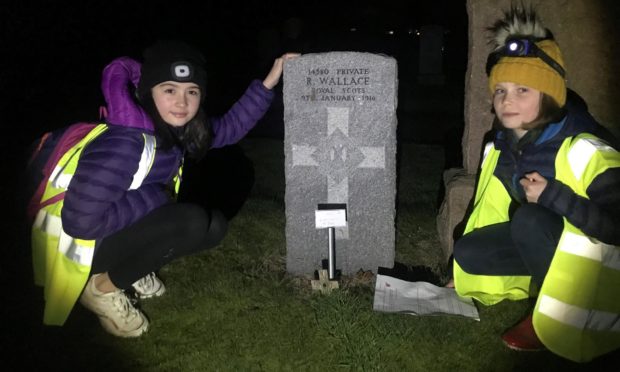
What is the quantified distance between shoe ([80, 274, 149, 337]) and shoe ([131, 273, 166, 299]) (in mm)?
300

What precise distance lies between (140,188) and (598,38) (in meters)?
2.62

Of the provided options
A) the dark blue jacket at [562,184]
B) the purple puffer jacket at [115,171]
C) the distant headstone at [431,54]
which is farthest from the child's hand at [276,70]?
the distant headstone at [431,54]

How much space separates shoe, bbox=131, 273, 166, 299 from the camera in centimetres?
287

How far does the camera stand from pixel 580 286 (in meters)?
2.13

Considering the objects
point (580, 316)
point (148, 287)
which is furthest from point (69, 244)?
point (580, 316)

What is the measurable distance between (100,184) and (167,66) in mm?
618

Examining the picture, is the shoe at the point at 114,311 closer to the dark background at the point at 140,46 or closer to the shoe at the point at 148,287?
the shoe at the point at 148,287

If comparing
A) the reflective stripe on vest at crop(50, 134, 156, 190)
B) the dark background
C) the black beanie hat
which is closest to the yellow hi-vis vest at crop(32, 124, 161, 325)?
the reflective stripe on vest at crop(50, 134, 156, 190)

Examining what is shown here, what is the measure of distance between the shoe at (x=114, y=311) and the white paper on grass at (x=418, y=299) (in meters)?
1.26

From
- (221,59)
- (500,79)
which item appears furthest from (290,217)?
(221,59)

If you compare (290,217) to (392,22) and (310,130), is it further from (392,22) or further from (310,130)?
(392,22)

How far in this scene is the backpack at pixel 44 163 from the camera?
233cm

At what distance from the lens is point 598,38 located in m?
2.80

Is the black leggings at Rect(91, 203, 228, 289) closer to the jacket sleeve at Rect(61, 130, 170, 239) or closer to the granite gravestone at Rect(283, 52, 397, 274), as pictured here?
the jacket sleeve at Rect(61, 130, 170, 239)
